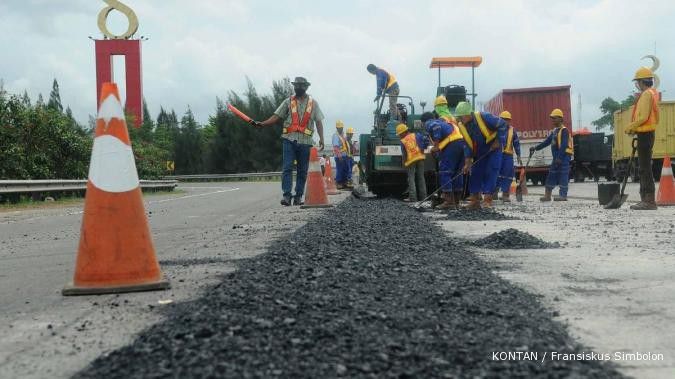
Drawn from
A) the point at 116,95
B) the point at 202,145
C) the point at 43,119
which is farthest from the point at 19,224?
the point at 202,145

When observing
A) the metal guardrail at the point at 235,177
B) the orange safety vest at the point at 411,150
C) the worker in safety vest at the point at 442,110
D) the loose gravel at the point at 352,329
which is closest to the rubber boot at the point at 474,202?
the worker in safety vest at the point at 442,110

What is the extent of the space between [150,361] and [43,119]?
73.7ft

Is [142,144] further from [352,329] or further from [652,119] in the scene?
[352,329]

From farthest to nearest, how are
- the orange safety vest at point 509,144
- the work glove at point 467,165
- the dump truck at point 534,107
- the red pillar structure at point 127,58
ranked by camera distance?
the red pillar structure at point 127,58 < the dump truck at point 534,107 < the orange safety vest at point 509,144 < the work glove at point 467,165

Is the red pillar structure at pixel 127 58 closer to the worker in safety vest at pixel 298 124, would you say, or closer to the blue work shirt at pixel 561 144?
the blue work shirt at pixel 561 144

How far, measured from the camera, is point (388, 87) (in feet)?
54.7

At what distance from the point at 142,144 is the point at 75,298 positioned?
3535 centimetres

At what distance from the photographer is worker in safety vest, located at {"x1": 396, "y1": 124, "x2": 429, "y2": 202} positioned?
566 inches

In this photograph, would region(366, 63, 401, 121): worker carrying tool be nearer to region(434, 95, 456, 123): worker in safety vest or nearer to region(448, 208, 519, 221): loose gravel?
region(434, 95, 456, 123): worker in safety vest

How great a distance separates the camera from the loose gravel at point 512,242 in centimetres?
645

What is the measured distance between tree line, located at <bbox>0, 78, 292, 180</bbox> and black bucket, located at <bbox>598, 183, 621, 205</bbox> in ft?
50.7

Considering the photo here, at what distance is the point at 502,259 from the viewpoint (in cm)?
572

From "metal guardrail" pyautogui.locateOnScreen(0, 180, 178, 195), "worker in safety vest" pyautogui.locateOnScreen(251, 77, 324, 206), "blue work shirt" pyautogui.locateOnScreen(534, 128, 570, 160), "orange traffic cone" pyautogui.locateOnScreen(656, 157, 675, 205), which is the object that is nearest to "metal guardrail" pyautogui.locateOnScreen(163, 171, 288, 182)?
"metal guardrail" pyautogui.locateOnScreen(0, 180, 178, 195)

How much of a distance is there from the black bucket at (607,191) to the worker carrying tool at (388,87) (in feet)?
18.0
